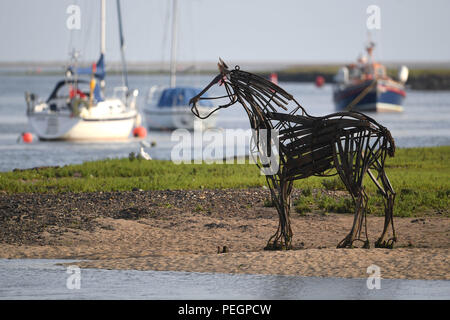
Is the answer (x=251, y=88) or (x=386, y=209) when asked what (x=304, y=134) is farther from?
(x=386, y=209)

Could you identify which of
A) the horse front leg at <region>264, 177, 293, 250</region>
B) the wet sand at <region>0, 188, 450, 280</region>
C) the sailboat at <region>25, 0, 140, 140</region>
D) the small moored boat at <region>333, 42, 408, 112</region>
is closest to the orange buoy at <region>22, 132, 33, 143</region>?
the sailboat at <region>25, 0, 140, 140</region>

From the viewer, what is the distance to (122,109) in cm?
4047

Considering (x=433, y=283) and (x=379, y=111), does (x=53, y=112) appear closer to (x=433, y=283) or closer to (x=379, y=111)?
(x=433, y=283)

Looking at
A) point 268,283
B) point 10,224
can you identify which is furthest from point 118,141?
point 268,283

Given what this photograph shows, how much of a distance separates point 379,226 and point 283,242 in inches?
96.4

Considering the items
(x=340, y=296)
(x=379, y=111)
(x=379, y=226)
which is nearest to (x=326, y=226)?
(x=379, y=226)

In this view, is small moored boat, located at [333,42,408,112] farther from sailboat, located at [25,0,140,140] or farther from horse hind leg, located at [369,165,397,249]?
horse hind leg, located at [369,165,397,249]

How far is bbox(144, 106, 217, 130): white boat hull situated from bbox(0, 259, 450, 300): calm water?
118 feet

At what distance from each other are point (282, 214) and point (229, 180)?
7.15 m

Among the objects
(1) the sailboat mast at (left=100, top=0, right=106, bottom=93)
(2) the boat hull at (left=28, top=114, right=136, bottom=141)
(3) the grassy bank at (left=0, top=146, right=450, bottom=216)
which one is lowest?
(2) the boat hull at (left=28, top=114, right=136, bottom=141)

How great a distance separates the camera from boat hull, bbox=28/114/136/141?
38.7m
